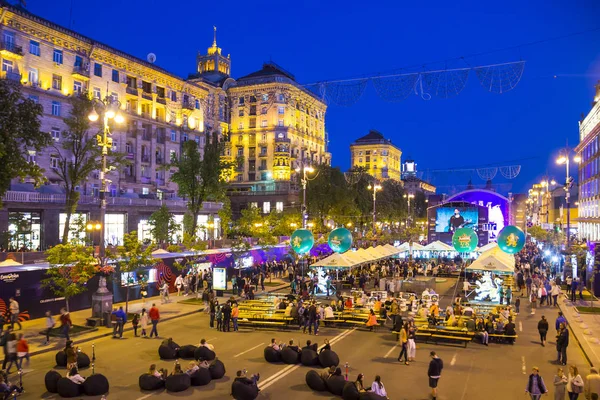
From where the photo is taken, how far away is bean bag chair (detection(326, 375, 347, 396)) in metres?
14.5

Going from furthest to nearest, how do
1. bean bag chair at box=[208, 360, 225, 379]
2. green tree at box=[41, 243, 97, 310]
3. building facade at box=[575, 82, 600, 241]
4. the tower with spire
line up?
1. the tower with spire
2. building facade at box=[575, 82, 600, 241]
3. green tree at box=[41, 243, 97, 310]
4. bean bag chair at box=[208, 360, 225, 379]

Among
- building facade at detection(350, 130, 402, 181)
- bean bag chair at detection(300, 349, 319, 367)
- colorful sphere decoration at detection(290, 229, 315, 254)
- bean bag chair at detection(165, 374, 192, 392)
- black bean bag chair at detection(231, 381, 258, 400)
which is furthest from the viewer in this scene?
building facade at detection(350, 130, 402, 181)

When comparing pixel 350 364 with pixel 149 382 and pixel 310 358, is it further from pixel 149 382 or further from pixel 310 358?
pixel 149 382

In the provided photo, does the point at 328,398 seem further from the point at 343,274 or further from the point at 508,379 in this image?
the point at 343,274

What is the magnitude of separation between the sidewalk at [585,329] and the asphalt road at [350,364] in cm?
35

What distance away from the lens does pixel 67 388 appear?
14.1 m

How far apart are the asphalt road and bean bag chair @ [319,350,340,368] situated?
0.60 meters

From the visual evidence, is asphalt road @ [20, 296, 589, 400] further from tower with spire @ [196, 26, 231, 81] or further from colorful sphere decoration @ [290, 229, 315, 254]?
tower with spire @ [196, 26, 231, 81]

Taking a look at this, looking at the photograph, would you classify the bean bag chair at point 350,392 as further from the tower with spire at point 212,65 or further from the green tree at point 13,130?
the tower with spire at point 212,65

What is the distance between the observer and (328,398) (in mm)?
14422

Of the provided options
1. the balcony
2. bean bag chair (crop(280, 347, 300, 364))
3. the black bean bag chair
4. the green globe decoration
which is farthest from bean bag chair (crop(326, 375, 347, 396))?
the balcony

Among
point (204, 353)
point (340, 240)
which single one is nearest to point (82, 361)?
point (204, 353)

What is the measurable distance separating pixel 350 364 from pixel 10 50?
43.9m

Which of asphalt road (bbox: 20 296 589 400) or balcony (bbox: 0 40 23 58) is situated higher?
balcony (bbox: 0 40 23 58)
